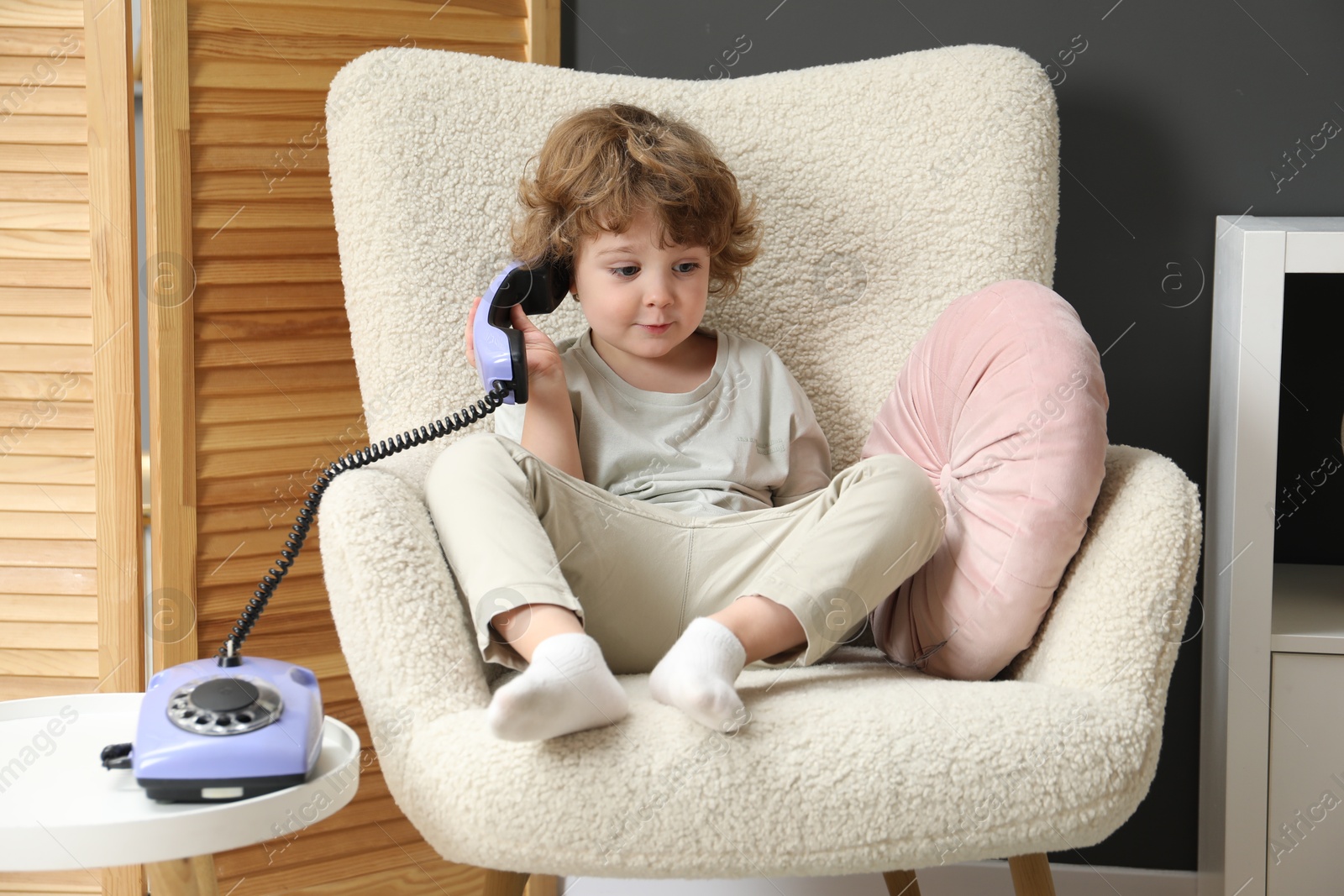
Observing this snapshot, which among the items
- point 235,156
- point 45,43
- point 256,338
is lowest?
point 256,338

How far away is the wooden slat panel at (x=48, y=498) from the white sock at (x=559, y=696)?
28.5 inches

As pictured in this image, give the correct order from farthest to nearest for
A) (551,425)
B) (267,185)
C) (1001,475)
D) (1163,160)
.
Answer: (1163,160) < (267,185) < (551,425) < (1001,475)

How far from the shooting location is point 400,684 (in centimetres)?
73

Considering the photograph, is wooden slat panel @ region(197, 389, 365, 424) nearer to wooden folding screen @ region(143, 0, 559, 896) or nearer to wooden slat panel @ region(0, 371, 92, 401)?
wooden folding screen @ region(143, 0, 559, 896)

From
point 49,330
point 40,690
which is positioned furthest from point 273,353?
point 40,690

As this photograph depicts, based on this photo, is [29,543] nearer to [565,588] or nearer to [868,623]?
[565,588]

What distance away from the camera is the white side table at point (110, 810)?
0.59 m

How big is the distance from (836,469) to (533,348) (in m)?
0.39

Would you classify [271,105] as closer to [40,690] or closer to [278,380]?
[278,380]

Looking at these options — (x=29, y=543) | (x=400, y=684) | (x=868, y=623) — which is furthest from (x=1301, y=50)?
(x=29, y=543)

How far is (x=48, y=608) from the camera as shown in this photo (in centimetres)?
115

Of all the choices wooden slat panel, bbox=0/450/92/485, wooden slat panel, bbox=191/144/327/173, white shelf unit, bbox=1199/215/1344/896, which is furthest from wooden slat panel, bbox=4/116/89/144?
white shelf unit, bbox=1199/215/1344/896

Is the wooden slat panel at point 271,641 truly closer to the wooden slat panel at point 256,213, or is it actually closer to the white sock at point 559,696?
the wooden slat panel at point 256,213

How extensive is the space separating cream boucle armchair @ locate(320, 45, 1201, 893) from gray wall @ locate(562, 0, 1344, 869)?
202mm
